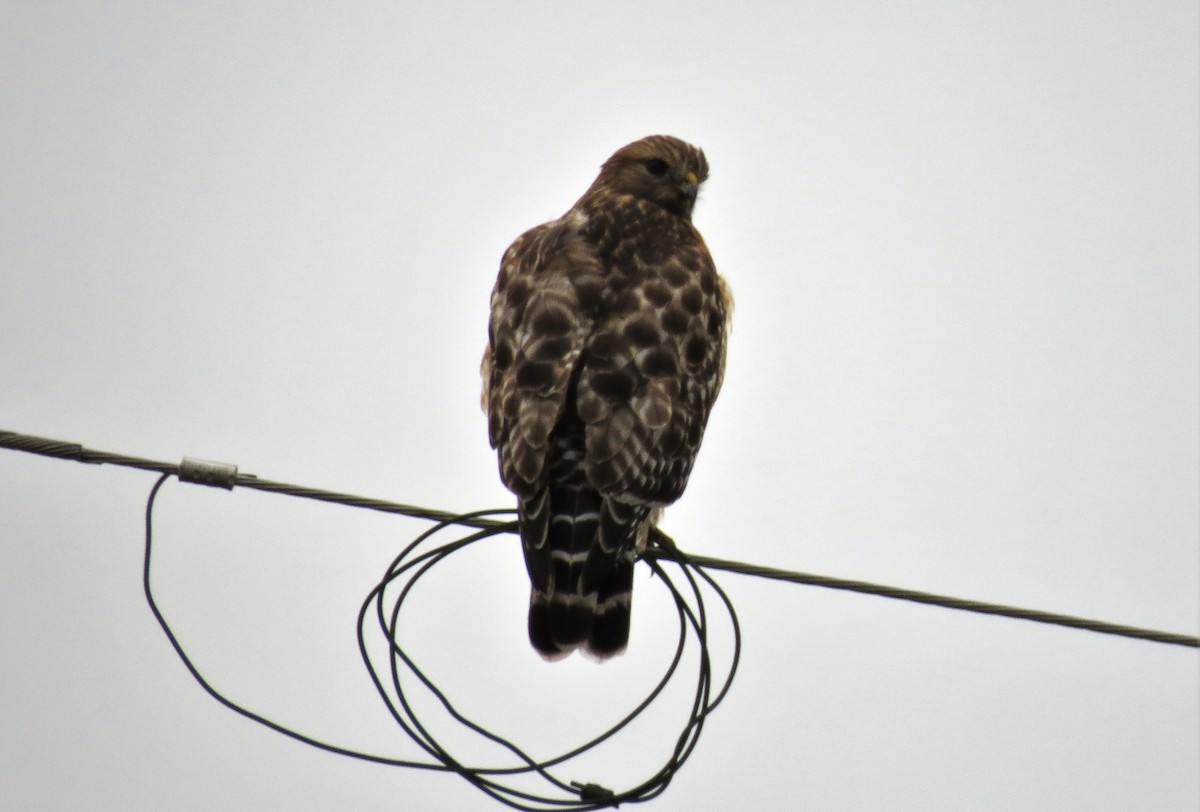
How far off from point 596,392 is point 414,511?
947mm

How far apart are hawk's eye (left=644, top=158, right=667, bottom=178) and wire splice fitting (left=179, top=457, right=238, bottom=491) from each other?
99.4 inches

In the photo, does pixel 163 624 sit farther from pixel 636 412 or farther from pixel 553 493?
pixel 636 412

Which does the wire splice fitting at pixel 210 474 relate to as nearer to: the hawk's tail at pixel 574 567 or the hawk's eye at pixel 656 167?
the hawk's tail at pixel 574 567

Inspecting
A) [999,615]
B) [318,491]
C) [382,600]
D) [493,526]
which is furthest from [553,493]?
[999,615]

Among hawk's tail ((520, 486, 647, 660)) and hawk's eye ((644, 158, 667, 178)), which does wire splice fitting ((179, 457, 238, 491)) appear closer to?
hawk's tail ((520, 486, 647, 660))

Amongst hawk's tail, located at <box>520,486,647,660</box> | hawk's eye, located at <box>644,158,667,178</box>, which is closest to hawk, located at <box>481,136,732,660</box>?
hawk's tail, located at <box>520,486,647,660</box>

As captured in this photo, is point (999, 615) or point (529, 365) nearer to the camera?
point (999, 615)

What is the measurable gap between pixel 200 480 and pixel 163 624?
1.45ft

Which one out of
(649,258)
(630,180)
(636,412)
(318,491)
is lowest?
(318,491)

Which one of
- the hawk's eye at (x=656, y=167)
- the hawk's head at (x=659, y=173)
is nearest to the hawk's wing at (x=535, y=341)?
the hawk's head at (x=659, y=173)

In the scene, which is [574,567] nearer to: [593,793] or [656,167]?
[593,793]

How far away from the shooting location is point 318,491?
429 centimetres

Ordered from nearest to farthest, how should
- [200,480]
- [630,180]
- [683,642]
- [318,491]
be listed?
[318,491], [200,480], [683,642], [630,180]

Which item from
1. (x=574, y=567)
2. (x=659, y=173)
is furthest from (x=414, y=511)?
(x=659, y=173)
